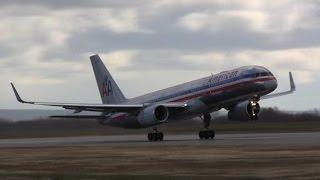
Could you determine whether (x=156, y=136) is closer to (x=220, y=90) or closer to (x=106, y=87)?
(x=220, y=90)

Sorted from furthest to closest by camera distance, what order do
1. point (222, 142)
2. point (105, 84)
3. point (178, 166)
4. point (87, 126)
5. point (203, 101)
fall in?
point (87, 126) < point (105, 84) < point (203, 101) < point (222, 142) < point (178, 166)

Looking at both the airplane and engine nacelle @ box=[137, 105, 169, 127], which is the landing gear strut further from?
engine nacelle @ box=[137, 105, 169, 127]

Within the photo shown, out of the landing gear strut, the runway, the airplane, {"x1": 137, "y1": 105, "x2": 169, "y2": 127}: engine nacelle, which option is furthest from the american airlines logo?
{"x1": 137, "y1": 105, "x2": 169, "y2": 127}: engine nacelle

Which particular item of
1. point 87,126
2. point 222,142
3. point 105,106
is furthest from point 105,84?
point 87,126

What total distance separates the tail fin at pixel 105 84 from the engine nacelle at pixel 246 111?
14431 millimetres

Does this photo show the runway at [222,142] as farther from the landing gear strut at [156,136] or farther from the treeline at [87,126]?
the treeline at [87,126]

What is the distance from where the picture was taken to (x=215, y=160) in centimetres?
A: 2966

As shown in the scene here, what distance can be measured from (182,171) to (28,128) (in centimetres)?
7984

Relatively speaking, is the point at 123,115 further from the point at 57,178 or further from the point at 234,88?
the point at 57,178

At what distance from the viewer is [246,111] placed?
59375mm

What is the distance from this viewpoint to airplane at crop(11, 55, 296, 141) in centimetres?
5788

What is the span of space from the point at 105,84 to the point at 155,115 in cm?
1554

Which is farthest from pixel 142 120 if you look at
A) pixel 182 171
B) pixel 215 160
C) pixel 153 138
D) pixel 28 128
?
pixel 28 128

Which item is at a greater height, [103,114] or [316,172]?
[103,114]
